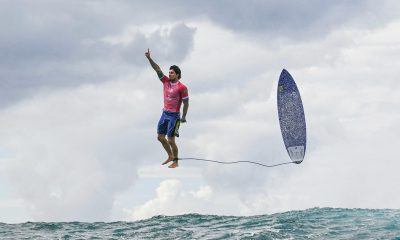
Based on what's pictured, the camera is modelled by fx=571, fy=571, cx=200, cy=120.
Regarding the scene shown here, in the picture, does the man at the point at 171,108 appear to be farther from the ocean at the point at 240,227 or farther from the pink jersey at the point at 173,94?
the ocean at the point at 240,227

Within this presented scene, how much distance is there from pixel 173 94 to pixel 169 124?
112cm

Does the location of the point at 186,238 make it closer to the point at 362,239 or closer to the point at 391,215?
the point at 362,239

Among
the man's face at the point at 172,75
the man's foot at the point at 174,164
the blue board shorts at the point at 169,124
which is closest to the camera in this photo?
the man's face at the point at 172,75

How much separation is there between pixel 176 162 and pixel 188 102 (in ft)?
7.67

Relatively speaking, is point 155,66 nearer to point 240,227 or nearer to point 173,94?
point 173,94

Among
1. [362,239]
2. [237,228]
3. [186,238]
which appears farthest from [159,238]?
[362,239]

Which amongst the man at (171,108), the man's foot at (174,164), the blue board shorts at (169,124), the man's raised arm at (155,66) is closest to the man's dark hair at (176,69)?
the man at (171,108)

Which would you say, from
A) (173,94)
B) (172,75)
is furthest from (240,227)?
(172,75)

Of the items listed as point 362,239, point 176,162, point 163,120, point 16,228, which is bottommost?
point 362,239

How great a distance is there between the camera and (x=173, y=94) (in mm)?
19547

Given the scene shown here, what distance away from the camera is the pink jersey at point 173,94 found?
19484 millimetres

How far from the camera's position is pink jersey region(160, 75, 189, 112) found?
19484 mm

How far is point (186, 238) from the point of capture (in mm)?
17656

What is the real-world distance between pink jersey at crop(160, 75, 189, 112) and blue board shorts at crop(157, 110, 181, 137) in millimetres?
190
